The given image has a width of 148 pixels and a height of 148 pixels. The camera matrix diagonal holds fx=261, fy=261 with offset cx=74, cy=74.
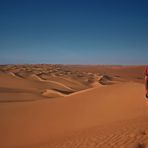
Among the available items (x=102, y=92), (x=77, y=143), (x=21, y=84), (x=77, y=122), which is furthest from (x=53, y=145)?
(x=21, y=84)

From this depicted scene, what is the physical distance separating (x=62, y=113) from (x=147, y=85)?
3.65 metres

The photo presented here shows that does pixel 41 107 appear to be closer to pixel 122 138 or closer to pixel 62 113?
pixel 62 113

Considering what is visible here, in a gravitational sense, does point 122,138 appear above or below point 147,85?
below

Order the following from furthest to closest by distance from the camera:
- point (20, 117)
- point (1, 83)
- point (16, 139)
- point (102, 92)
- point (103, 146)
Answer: point (1, 83), point (102, 92), point (20, 117), point (16, 139), point (103, 146)

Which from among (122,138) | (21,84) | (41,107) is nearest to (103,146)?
(122,138)

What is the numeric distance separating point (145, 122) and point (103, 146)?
240 cm

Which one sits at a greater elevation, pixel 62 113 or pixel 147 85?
pixel 147 85

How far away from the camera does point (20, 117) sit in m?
10.5

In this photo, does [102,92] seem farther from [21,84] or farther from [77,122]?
[21,84]

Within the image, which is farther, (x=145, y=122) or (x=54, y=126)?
(x=54, y=126)

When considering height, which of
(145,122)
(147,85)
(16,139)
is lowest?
(16,139)

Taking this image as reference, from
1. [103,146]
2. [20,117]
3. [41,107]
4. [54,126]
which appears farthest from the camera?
[41,107]

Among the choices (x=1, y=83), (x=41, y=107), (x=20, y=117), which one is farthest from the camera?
(x=1, y=83)

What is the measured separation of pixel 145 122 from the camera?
839 centimetres
